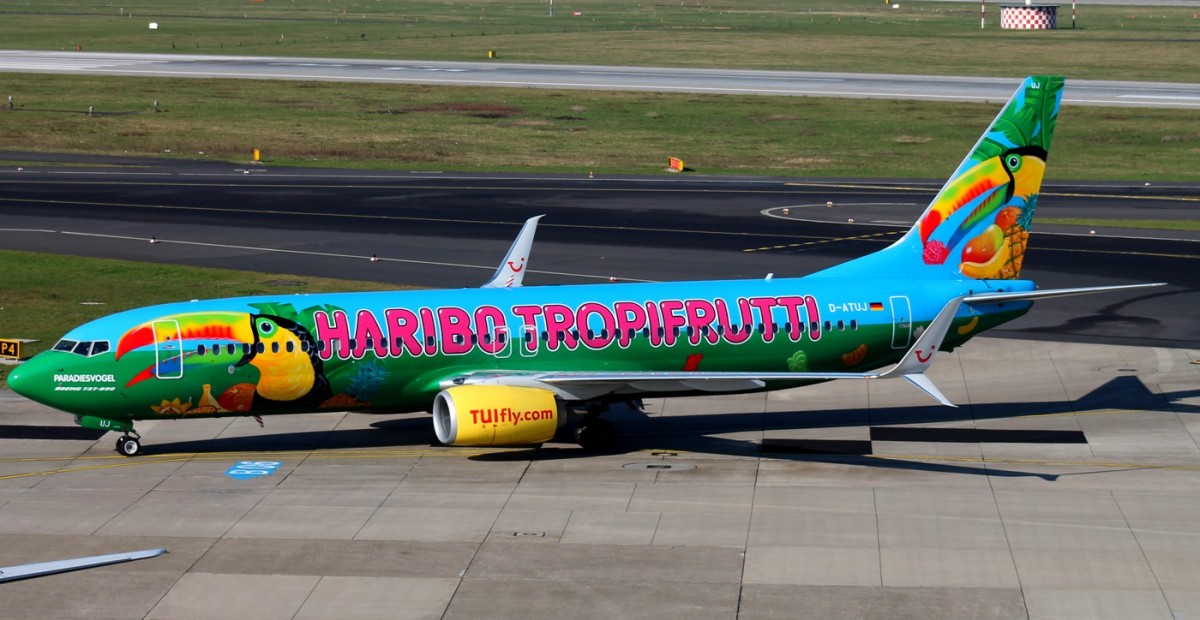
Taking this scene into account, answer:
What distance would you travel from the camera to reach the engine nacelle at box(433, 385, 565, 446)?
35906 mm

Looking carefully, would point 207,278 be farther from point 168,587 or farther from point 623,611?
point 623,611

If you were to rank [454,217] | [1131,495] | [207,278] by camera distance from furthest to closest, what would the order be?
[454,217], [207,278], [1131,495]

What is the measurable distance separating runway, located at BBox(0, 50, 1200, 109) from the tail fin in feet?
246

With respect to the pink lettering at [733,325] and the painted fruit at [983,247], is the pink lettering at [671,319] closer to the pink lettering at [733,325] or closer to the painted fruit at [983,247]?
the pink lettering at [733,325]

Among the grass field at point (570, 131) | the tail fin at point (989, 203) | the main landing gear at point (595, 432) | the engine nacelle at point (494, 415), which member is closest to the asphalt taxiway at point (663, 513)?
the main landing gear at point (595, 432)

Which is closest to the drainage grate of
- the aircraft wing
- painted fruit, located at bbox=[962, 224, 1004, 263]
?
the aircraft wing

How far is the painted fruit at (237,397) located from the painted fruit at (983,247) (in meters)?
19.6

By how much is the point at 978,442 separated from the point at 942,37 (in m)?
145

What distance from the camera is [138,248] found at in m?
68.7

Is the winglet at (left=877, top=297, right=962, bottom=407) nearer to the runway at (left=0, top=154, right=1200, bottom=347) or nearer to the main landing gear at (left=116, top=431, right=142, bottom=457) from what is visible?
the main landing gear at (left=116, top=431, right=142, bottom=457)

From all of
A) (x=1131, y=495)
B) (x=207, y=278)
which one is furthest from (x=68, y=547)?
(x=207, y=278)

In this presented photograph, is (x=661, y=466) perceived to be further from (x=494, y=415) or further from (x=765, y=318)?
(x=765, y=318)

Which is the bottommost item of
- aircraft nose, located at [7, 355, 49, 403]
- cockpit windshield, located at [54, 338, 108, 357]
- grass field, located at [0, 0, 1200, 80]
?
grass field, located at [0, 0, 1200, 80]

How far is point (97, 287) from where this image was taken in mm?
60094
